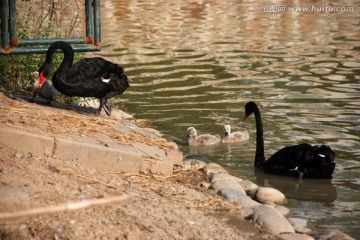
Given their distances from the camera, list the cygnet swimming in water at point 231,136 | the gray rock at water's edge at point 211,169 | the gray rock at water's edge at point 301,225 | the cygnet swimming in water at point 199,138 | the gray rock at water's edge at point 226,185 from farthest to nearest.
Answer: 1. the cygnet swimming in water at point 231,136
2. the cygnet swimming in water at point 199,138
3. the gray rock at water's edge at point 211,169
4. the gray rock at water's edge at point 226,185
5. the gray rock at water's edge at point 301,225

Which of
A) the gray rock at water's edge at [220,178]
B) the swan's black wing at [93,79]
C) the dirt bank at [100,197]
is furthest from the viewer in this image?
the swan's black wing at [93,79]

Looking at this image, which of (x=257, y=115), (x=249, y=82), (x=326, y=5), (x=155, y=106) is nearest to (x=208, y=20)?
(x=326, y=5)

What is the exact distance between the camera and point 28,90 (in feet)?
34.6

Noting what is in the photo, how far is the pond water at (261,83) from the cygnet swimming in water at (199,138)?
0.11m

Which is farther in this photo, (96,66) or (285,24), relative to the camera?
(285,24)

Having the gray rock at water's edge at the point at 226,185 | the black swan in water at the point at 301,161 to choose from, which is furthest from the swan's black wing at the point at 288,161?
the gray rock at water's edge at the point at 226,185

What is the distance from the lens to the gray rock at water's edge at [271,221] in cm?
676

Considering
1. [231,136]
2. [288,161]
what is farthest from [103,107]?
[288,161]

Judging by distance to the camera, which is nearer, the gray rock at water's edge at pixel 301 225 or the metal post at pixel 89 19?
the gray rock at water's edge at pixel 301 225

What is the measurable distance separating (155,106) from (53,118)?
451 cm

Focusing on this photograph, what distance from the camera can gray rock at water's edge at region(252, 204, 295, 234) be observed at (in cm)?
676

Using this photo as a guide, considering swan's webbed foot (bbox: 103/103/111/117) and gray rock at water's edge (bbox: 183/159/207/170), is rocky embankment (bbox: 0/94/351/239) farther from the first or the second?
swan's webbed foot (bbox: 103/103/111/117)

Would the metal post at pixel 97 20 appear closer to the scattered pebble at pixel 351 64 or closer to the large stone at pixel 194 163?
the large stone at pixel 194 163

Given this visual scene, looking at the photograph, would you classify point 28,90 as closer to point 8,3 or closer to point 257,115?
point 8,3
